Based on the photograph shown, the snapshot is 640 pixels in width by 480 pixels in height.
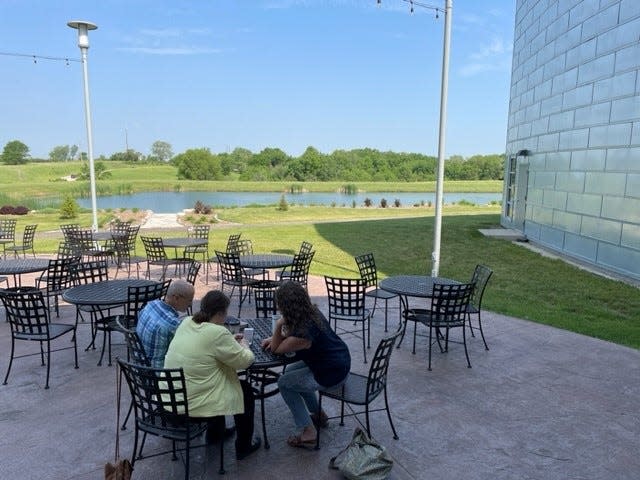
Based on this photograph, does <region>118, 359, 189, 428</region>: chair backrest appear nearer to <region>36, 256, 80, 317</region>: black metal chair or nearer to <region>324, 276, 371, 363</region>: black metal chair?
<region>324, 276, 371, 363</region>: black metal chair

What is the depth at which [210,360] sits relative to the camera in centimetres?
260

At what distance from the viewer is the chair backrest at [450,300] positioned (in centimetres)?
447

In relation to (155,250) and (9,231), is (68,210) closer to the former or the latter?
(9,231)

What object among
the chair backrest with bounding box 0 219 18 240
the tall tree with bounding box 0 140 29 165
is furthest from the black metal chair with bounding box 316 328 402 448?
the tall tree with bounding box 0 140 29 165

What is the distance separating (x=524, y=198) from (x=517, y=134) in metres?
2.47

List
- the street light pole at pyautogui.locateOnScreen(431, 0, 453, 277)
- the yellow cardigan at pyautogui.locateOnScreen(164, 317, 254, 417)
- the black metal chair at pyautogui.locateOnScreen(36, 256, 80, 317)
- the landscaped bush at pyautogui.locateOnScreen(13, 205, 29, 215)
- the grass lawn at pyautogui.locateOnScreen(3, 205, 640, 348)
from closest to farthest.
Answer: the yellow cardigan at pyautogui.locateOnScreen(164, 317, 254, 417)
the black metal chair at pyautogui.locateOnScreen(36, 256, 80, 317)
the grass lawn at pyautogui.locateOnScreen(3, 205, 640, 348)
the street light pole at pyautogui.locateOnScreen(431, 0, 453, 277)
the landscaped bush at pyautogui.locateOnScreen(13, 205, 29, 215)

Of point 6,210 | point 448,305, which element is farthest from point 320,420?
point 6,210

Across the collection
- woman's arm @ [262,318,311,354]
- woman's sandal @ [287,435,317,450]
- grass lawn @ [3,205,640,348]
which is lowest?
grass lawn @ [3,205,640,348]

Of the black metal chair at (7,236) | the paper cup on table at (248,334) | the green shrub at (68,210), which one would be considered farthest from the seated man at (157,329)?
the green shrub at (68,210)

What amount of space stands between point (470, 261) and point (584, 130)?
3.89m

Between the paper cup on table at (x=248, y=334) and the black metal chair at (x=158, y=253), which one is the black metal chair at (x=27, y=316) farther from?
the black metal chair at (x=158, y=253)

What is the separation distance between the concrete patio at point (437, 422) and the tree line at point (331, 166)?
202 ft

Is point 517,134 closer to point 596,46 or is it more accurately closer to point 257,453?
point 596,46

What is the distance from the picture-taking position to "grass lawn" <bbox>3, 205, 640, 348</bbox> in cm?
651
